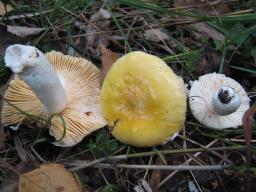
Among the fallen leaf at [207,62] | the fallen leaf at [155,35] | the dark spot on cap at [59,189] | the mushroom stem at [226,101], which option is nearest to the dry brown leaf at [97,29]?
the fallen leaf at [155,35]

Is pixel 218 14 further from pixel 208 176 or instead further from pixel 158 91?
pixel 208 176

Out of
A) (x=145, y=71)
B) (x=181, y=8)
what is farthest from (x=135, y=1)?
(x=145, y=71)

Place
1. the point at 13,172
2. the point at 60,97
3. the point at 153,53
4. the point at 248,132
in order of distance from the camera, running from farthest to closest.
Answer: the point at 153,53
the point at 60,97
the point at 13,172
the point at 248,132

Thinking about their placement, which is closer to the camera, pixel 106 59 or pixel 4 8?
pixel 106 59

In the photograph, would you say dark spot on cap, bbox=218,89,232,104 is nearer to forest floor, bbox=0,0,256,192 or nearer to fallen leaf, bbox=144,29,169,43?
forest floor, bbox=0,0,256,192

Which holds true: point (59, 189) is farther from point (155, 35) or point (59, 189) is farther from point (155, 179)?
point (155, 35)

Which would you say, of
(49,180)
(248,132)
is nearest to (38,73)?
(49,180)

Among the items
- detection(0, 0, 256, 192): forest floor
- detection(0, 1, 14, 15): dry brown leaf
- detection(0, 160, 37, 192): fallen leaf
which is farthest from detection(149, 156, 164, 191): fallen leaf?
detection(0, 1, 14, 15): dry brown leaf
